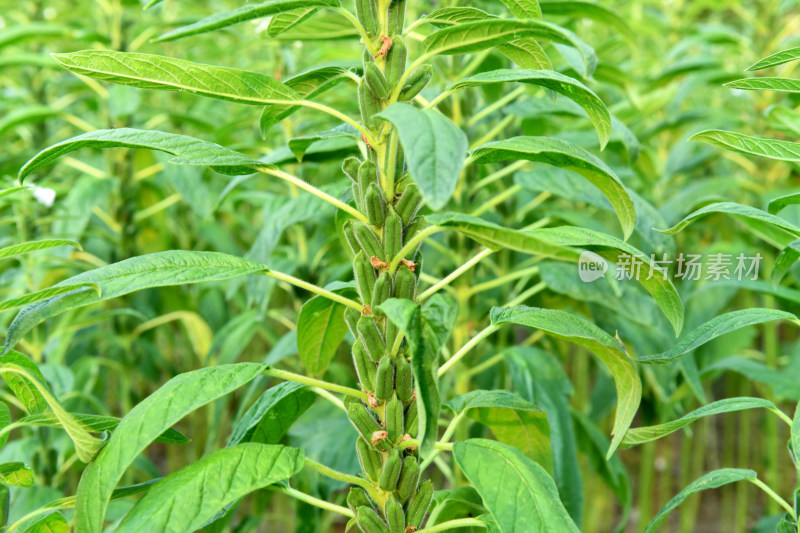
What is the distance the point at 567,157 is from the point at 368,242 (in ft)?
0.78

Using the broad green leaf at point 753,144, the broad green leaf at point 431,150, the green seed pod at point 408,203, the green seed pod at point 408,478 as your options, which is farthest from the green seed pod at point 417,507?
the broad green leaf at point 753,144

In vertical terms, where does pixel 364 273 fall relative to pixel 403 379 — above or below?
above

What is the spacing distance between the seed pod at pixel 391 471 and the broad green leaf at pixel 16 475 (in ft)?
1.36

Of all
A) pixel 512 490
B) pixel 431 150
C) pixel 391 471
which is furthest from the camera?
pixel 391 471

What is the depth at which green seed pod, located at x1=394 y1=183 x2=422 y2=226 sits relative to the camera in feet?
2.65

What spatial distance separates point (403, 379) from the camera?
82cm

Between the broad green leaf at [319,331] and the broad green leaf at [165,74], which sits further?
the broad green leaf at [319,331]

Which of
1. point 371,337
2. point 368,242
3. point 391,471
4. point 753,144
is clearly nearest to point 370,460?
point 391,471

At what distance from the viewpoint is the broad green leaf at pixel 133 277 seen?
722 millimetres

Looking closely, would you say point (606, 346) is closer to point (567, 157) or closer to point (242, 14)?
point (567, 157)

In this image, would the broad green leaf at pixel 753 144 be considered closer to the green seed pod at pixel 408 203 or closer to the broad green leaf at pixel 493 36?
the broad green leaf at pixel 493 36

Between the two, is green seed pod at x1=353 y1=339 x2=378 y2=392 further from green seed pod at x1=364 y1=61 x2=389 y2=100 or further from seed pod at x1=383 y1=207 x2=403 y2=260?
green seed pod at x1=364 y1=61 x2=389 y2=100

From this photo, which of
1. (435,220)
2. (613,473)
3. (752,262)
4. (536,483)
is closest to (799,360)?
(752,262)

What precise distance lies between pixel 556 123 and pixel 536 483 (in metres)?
1.57
